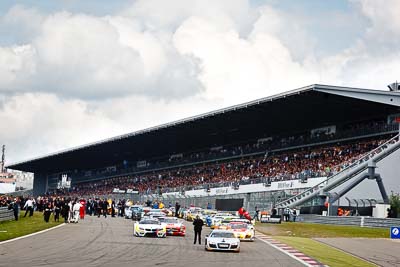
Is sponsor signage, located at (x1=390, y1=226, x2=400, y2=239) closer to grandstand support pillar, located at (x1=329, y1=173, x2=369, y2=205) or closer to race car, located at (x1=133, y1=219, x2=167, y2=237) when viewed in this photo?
race car, located at (x1=133, y1=219, x2=167, y2=237)

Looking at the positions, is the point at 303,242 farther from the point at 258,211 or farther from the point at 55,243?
the point at 258,211

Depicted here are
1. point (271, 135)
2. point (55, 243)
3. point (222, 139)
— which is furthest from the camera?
point (222, 139)

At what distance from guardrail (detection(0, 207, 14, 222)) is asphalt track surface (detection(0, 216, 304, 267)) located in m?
7.27

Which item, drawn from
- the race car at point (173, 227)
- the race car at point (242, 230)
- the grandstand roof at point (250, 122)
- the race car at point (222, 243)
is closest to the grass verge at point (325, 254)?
the race car at point (242, 230)

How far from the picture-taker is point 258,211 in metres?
56.1

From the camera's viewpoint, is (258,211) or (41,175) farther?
(41,175)

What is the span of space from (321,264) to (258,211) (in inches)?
1301

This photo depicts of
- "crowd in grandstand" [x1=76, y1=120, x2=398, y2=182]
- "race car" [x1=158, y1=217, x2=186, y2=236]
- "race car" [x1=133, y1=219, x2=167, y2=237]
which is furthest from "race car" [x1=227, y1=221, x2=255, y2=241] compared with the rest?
"crowd in grandstand" [x1=76, y1=120, x2=398, y2=182]

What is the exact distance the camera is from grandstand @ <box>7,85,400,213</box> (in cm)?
5653

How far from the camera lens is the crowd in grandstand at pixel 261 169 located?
193 feet

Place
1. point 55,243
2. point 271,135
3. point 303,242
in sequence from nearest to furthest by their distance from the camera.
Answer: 1. point 55,243
2. point 303,242
3. point 271,135

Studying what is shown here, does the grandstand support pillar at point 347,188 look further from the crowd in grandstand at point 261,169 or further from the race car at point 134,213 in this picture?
the race car at point 134,213

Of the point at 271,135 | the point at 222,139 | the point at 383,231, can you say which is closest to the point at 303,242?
the point at 383,231

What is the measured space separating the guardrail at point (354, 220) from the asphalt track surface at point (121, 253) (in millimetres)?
13667
